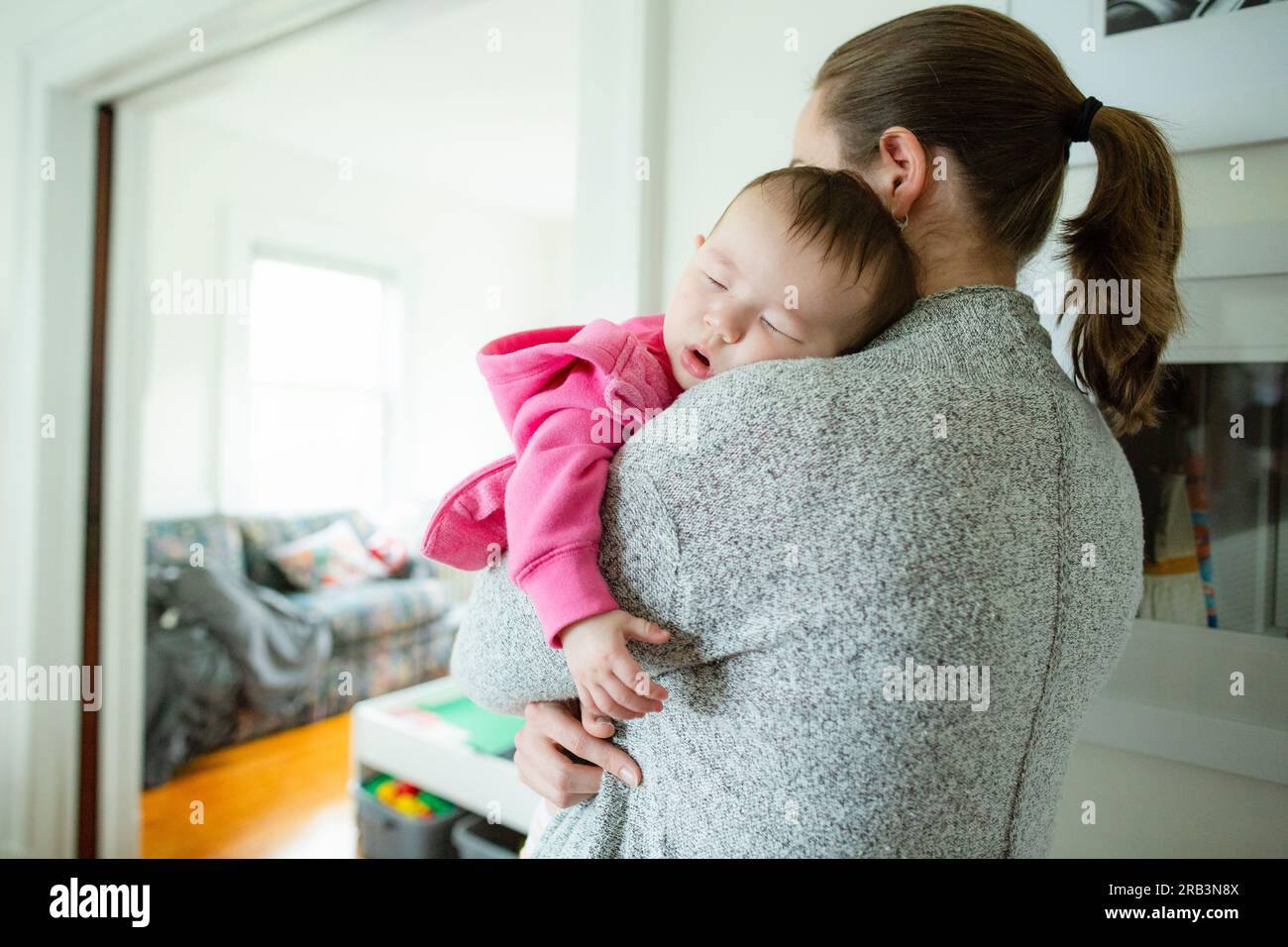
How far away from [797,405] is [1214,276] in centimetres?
65

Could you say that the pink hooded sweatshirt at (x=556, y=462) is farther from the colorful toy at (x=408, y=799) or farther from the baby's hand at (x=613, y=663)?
the colorful toy at (x=408, y=799)

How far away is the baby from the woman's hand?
6 centimetres

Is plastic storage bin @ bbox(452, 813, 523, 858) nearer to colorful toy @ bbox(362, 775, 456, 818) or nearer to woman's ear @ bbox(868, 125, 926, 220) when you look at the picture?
colorful toy @ bbox(362, 775, 456, 818)

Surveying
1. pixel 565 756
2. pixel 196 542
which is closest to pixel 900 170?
pixel 565 756

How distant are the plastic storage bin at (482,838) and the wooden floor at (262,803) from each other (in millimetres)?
896

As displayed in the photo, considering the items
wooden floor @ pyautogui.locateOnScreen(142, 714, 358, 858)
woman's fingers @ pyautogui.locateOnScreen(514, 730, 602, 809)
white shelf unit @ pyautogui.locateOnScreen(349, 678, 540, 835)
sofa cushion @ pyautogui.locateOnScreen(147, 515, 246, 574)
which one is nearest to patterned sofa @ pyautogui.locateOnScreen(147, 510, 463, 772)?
sofa cushion @ pyautogui.locateOnScreen(147, 515, 246, 574)

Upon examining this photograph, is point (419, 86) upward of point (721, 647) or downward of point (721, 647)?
upward

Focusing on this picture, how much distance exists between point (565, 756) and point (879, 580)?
1.25 ft

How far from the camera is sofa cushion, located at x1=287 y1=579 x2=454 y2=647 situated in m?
4.09

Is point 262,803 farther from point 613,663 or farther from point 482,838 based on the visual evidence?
point 613,663
